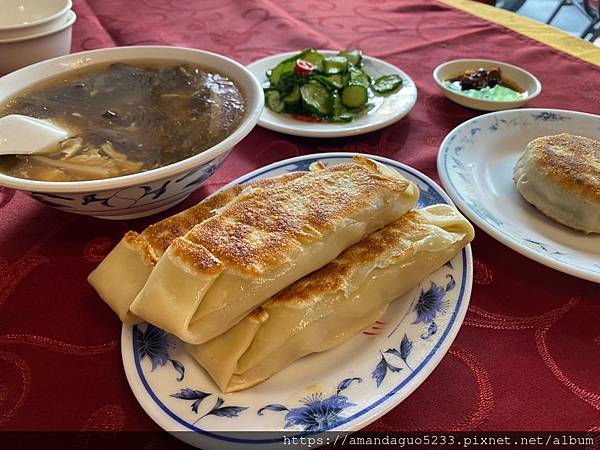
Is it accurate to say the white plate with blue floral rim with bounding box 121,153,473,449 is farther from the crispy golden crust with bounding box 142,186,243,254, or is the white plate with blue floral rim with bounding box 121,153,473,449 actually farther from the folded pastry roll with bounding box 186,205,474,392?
the crispy golden crust with bounding box 142,186,243,254

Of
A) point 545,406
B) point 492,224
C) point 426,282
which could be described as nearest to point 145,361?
point 426,282

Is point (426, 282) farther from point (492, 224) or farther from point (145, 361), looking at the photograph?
point (145, 361)

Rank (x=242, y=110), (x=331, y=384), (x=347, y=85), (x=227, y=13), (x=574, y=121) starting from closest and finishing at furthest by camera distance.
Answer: (x=331, y=384), (x=242, y=110), (x=574, y=121), (x=347, y=85), (x=227, y=13)

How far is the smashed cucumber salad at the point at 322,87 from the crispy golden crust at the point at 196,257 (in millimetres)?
994

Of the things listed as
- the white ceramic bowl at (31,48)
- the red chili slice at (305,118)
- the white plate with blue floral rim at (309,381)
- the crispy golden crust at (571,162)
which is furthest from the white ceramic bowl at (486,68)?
the white ceramic bowl at (31,48)

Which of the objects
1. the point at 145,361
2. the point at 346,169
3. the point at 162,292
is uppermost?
the point at 346,169

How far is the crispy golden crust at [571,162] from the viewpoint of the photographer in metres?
1.22

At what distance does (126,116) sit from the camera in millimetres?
1354

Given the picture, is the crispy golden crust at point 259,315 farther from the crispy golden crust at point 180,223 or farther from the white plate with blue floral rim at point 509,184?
the white plate with blue floral rim at point 509,184

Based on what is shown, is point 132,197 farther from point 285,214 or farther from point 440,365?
point 440,365

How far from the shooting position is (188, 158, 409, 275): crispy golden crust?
0.86 metres

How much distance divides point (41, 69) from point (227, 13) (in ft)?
4.69

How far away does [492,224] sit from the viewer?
1169 mm

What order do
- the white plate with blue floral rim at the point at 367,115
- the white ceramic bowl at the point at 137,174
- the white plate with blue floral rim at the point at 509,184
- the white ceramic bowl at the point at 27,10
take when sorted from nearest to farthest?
the white ceramic bowl at the point at 137,174 < the white plate with blue floral rim at the point at 509,184 < the white plate with blue floral rim at the point at 367,115 < the white ceramic bowl at the point at 27,10
